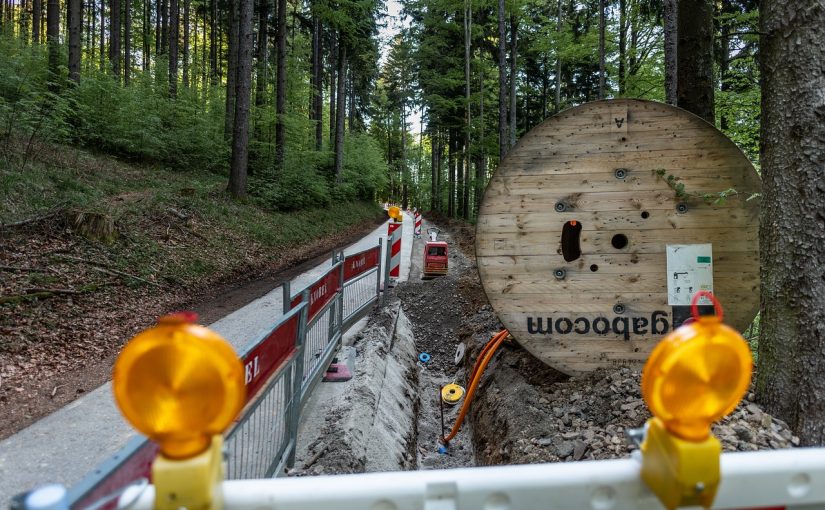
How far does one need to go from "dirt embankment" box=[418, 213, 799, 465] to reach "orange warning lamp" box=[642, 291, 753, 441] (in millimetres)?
2718

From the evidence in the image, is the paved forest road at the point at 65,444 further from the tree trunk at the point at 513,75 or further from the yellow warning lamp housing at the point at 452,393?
the tree trunk at the point at 513,75

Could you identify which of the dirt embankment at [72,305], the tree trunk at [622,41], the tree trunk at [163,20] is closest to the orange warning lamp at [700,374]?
the dirt embankment at [72,305]

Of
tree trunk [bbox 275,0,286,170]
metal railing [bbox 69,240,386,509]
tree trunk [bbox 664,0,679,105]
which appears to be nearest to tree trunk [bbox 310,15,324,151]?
tree trunk [bbox 275,0,286,170]

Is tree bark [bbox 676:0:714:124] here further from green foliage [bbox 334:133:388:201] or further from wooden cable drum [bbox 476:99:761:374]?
green foliage [bbox 334:133:388:201]

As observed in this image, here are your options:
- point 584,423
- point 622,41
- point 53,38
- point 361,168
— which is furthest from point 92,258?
point 361,168

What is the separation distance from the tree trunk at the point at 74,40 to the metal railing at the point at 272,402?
14.0 m

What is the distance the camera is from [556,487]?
3.78 feet

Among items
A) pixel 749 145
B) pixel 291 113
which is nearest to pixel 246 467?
pixel 749 145

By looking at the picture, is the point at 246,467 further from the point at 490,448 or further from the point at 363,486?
the point at 490,448

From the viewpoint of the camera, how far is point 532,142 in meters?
5.04

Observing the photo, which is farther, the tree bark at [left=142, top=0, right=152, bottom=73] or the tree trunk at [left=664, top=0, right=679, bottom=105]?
the tree bark at [left=142, top=0, right=152, bottom=73]

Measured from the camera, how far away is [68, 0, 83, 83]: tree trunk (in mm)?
14086

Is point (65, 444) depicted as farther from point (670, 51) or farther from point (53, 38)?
point (53, 38)

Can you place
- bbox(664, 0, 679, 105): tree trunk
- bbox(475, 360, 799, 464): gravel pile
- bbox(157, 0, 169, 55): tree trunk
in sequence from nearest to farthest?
bbox(475, 360, 799, 464): gravel pile < bbox(664, 0, 679, 105): tree trunk < bbox(157, 0, 169, 55): tree trunk
